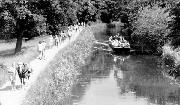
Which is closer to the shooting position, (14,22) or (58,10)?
(14,22)

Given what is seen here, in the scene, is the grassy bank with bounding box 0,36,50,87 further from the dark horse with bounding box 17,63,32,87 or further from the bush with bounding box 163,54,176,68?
the bush with bounding box 163,54,176,68

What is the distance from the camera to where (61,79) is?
31812 millimetres

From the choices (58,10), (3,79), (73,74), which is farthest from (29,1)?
(3,79)

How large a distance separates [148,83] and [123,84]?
7.83ft

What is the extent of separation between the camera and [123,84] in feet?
127

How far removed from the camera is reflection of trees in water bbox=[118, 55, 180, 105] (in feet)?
108

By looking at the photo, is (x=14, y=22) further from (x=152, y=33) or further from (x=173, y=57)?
(x=152, y=33)

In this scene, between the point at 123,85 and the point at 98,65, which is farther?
the point at 98,65

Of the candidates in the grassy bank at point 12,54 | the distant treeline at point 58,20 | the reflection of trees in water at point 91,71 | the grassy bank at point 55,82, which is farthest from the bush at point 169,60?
the grassy bank at point 12,54

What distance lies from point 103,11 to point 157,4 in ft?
192

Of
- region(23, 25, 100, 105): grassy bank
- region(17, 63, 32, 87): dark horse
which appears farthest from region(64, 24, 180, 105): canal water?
region(17, 63, 32, 87): dark horse

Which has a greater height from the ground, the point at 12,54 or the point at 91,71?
the point at 12,54

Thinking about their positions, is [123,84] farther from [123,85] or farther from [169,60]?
[169,60]

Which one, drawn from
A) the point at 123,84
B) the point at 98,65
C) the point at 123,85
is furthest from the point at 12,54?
the point at 123,85
